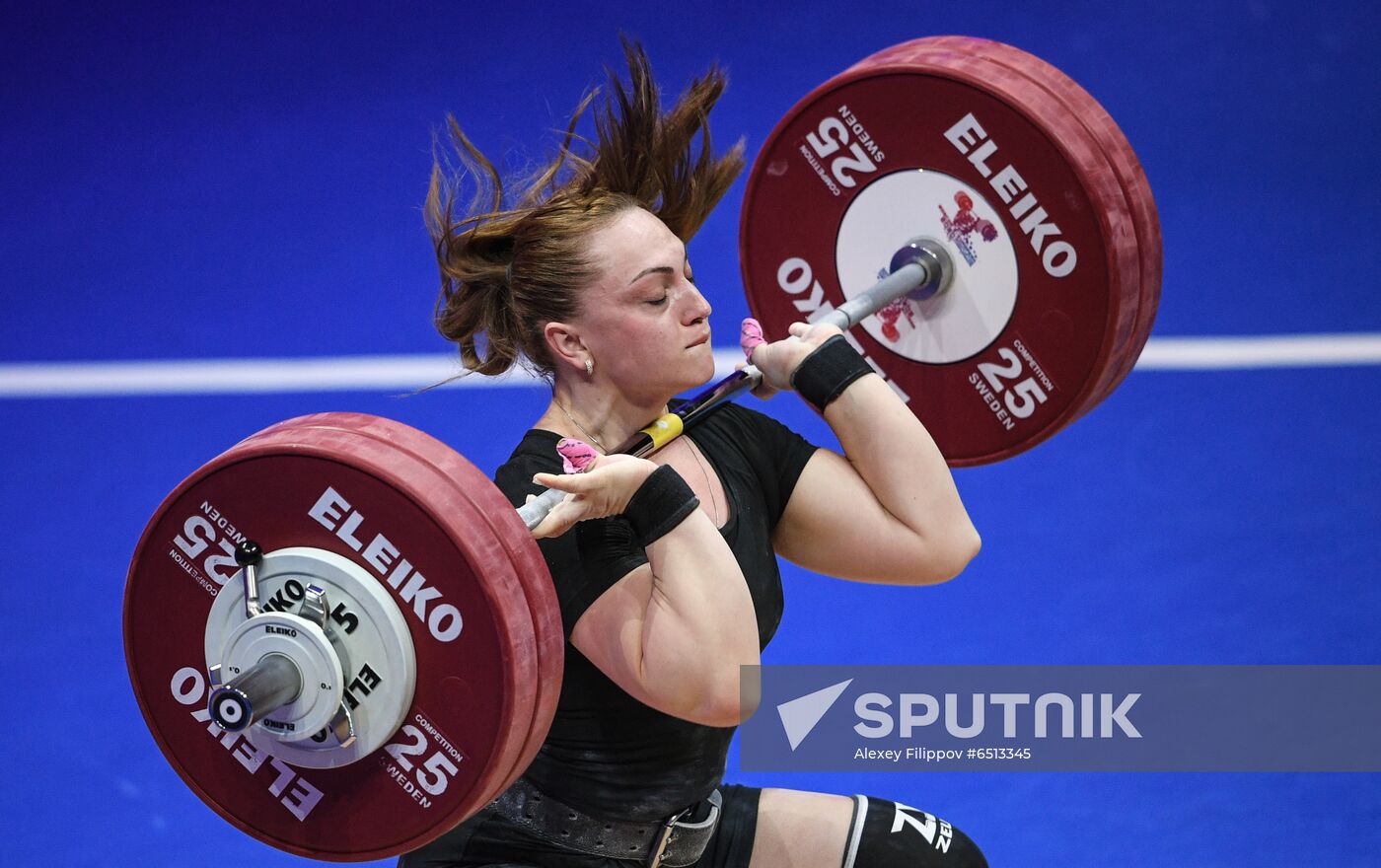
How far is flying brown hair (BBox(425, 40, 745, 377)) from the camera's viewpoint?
2.58 metres

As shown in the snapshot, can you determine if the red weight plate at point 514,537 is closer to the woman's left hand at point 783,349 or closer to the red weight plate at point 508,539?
the red weight plate at point 508,539

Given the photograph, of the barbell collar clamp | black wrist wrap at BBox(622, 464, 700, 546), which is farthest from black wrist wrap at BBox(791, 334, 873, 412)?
the barbell collar clamp

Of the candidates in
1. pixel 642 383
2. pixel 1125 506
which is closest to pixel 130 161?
pixel 1125 506

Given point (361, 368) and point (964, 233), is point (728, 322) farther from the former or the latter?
point (964, 233)

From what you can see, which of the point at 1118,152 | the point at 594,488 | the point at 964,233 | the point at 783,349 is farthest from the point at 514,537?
the point at 1118,152

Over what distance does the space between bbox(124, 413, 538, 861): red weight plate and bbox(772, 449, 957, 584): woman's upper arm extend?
66cm

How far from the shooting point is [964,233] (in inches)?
120

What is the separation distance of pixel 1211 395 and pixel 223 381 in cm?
281

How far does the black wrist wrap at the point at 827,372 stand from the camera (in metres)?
2.63

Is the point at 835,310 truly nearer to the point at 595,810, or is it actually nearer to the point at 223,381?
the point at 595,810

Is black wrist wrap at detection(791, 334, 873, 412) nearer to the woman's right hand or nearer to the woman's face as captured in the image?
the woman's face

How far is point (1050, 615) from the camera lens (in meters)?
4.22

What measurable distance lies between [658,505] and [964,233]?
3.44 ft

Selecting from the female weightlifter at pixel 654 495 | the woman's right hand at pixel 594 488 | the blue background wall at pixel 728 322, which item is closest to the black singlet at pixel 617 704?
the female weightlifter at pixel 654 495
